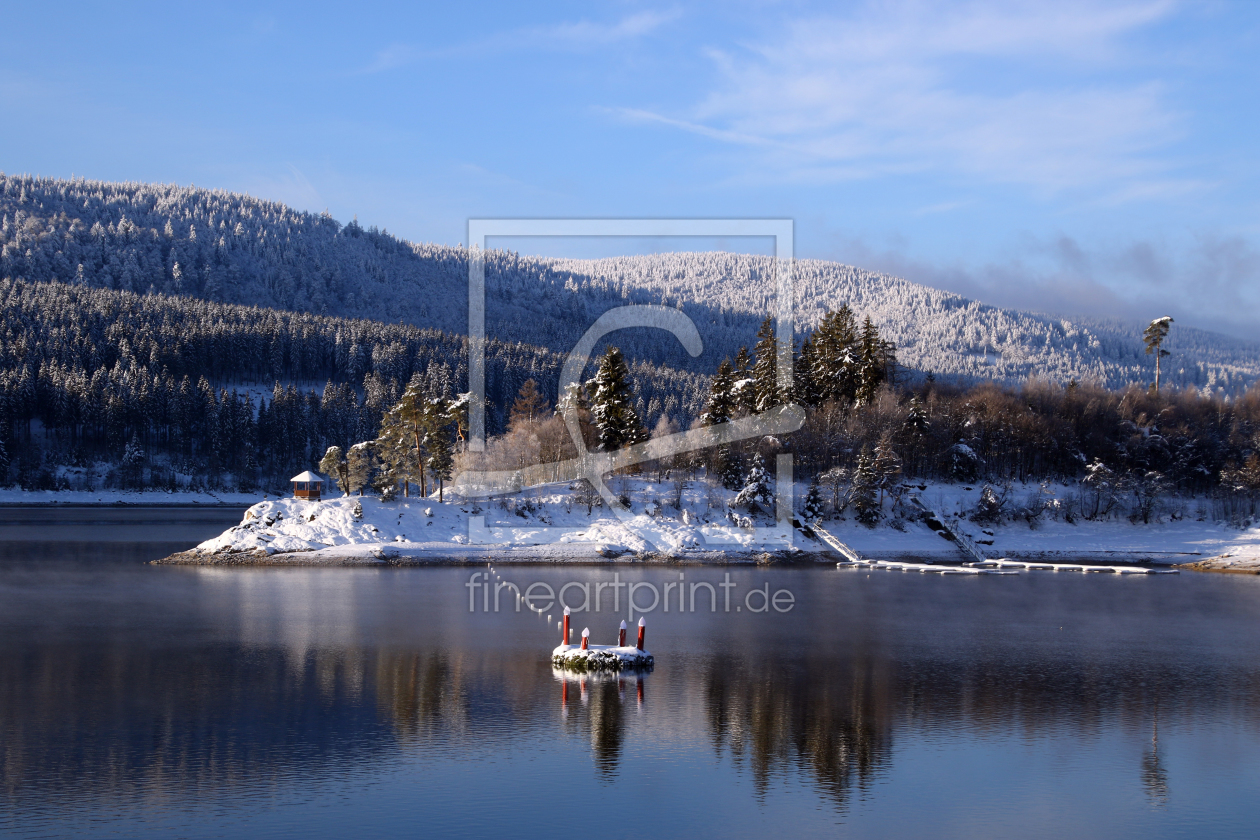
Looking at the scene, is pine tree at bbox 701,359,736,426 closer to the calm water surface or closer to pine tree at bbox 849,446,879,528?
pine tree at bbox 849,446,879,528

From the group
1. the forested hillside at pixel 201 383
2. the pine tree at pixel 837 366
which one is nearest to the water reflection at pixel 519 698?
the pine tree at pixel 837 366

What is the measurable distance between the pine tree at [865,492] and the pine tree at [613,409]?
58.0ft

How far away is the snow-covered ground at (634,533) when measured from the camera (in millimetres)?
62344

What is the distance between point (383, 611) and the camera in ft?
135

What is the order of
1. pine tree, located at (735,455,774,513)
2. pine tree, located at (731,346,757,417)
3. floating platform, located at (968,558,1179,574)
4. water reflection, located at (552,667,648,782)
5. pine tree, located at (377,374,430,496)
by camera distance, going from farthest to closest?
pine tree, located at (731,346,757,417), pine tree, located at (735,455,774,513), pine tree, located at (377,374,430,496), floating platform, located at (968,558,1179,574), water reflection, located at (552,667,648,782)

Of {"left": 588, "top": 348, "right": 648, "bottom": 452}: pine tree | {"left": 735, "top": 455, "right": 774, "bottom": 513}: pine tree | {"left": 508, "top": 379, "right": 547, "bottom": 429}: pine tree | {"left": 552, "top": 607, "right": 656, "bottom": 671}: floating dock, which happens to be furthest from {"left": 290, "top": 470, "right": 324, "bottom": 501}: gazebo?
{"left": 552, "top": 607, "right": 656, "bottom": 671}: floating dock

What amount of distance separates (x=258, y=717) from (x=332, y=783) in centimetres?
574

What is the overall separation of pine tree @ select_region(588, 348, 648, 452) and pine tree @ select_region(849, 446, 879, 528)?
17685mm

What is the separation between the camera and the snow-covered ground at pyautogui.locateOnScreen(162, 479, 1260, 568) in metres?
62.3

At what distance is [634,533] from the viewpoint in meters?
66.2

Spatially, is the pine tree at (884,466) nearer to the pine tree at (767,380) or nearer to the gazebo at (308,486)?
the pine tree at (767,380)

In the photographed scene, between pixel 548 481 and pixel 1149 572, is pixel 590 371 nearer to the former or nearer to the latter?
pixel 548 481

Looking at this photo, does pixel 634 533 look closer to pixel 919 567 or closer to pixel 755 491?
pixel 755 491

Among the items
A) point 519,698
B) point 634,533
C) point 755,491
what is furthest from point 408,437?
point 519,698
